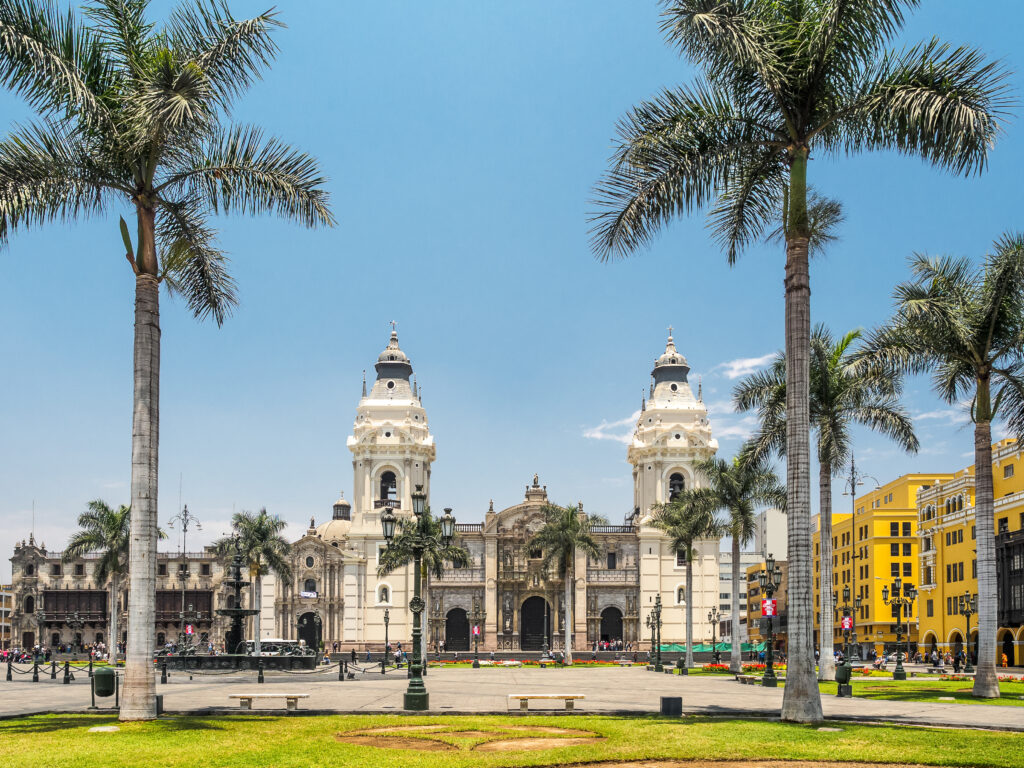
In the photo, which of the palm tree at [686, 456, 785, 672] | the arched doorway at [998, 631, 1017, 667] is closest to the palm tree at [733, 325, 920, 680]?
the palm tree at [686, 456, 785, 672]

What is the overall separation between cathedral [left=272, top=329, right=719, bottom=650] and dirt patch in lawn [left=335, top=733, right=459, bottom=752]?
73.4 metres

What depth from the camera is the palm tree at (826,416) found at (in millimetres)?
36562

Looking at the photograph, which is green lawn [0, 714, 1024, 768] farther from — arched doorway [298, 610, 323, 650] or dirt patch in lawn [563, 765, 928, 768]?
arched doorway [298, 610, 323, 650]

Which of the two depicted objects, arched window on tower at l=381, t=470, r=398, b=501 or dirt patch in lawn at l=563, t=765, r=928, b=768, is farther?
arched window on tower at l=381, t=470, r=398, b=501

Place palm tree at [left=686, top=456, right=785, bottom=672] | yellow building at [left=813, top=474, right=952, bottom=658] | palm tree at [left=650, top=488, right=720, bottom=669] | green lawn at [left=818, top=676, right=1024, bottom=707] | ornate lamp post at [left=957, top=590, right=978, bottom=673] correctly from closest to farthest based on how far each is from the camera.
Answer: green lawn at [left=818, top=676, right=1024, bottom=707]
palm tree at [left=686, top=456, right=785, bottom=672]
palm tree at [left=650, top=488, right=720, bottom=669]
ornate lamp post at [left=957, top=590, right=978, bottom=673]
yellow building at [left=813, top=474, right=952, bottom=658]

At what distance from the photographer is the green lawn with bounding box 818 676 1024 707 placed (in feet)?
94.1

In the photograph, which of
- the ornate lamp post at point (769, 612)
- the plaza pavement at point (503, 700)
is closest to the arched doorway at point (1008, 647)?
the ornate lamp post at point (769, 612)

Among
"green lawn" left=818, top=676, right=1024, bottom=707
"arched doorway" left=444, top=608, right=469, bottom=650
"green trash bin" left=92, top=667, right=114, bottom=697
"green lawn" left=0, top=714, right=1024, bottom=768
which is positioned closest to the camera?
"green lawn" left=0, top=714, right=1024, bottom=768

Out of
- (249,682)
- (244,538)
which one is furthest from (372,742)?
(244,538)

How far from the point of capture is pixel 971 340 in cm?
2855

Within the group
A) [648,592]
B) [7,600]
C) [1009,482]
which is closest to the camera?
[1009,482]

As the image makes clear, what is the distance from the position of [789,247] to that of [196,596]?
94.1m

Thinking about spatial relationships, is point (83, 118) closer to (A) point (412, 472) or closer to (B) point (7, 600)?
(A) point (412, 472)

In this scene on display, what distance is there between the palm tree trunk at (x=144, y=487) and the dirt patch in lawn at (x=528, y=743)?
644cm
